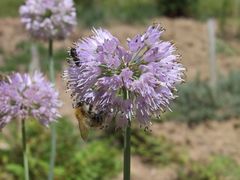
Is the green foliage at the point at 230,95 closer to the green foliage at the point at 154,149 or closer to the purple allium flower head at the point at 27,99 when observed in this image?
the green foliage at the point at 154,149

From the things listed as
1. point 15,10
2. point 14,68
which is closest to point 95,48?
point 14,68

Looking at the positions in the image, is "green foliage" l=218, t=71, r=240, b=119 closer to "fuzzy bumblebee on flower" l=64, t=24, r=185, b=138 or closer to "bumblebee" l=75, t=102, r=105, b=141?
"bumblebee" l=75, t=102, r=105, b=141

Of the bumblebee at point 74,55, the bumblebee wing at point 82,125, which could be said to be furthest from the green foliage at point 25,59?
the bumblebee at point 74,55

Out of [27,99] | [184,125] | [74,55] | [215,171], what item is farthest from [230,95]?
[74,55]

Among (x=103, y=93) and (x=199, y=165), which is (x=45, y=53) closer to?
(x=199, y=165)

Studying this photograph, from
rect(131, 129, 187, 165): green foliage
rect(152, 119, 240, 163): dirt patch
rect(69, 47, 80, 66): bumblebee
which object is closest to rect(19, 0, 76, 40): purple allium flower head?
rect(131, 129, 187, 165): green foliage

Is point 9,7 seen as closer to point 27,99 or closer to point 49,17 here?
point 49,17

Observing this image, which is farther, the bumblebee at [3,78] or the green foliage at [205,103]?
the green foliage at [205,103]

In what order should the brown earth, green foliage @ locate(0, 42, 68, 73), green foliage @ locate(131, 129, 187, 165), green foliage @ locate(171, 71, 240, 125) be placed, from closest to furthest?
1. green foliage @ locate(131, 129, 187, 165)
2. the brown earth
3. green foliage @ locate(171, 71, 240, 125)
4. green foliage @ locate(0, 42, 68, 73)
